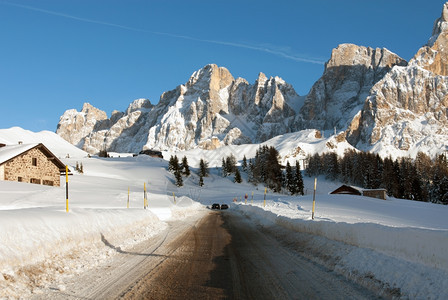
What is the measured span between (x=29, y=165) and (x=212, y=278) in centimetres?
3891

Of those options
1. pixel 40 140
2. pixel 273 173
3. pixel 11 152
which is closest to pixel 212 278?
pixel 11 152

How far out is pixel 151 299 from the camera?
5426 mm

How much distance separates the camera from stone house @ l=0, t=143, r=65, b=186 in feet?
117

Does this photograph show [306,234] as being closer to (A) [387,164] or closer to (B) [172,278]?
(B) [172,278]

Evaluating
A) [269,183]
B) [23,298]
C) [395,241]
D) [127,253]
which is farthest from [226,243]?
[269,183]

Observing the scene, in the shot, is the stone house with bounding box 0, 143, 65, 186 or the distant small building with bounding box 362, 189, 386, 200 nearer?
the stone house with bounding box 0, 143, 65, 186

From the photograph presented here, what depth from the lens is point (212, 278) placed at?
6766 millimetres

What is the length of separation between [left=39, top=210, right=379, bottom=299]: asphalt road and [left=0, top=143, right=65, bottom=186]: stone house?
107 feet

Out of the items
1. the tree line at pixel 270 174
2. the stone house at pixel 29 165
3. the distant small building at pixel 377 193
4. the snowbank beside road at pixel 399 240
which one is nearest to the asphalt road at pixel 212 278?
the snowbank beside road at pixel 399 240

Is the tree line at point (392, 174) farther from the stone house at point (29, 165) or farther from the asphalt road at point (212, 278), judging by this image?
the asphalt road at point (212, 278)

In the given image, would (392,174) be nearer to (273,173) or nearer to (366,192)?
(273,173)

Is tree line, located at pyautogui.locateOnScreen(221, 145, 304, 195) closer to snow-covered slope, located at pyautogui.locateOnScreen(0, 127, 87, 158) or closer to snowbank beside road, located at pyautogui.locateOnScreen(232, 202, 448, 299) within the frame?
snow-covered slope, located at pyautogui.locateOnScreen(0, 127, 87, 158)

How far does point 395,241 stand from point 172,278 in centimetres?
459

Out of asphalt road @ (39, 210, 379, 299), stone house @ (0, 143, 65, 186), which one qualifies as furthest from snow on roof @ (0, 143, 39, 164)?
asphalt road @ (39, 210, 379, 299)
